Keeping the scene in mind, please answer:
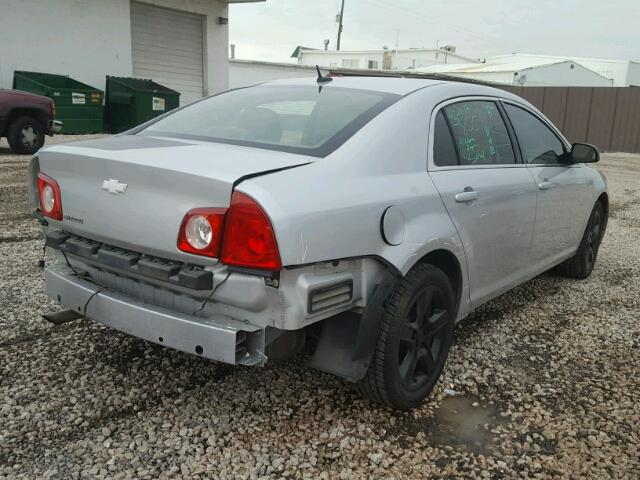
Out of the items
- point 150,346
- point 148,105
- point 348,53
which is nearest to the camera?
point 150,346

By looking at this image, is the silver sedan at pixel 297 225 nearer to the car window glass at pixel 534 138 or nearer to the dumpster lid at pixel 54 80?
the car window glass at pixel 534 138

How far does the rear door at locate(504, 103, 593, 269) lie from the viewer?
13.0 ft

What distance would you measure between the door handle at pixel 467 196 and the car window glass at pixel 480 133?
7.6 inches

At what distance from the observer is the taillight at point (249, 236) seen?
2.16m

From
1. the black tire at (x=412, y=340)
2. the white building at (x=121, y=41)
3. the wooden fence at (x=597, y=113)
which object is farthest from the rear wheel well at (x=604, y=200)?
the wooden fence at (x=597, y=113)

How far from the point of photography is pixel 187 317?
2361mm

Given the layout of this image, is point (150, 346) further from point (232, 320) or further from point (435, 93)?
point (435, 93)

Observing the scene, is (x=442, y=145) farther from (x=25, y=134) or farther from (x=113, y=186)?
(x=25, y=134)

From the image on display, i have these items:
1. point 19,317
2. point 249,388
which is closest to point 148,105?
point 19,317

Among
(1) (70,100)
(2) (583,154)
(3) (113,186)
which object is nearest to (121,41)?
(1) (70,100)

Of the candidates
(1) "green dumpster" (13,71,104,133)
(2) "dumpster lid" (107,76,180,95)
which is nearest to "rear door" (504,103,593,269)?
(1) "green dumpster" (13,71,104,133)

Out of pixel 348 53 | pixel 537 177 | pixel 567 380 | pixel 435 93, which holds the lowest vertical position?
pixel 567 380

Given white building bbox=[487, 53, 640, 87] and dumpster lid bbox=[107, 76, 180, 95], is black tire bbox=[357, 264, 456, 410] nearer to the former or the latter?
dumpster lid bbox=[107, 76, 180, 95]

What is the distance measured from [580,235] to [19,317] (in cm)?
420
